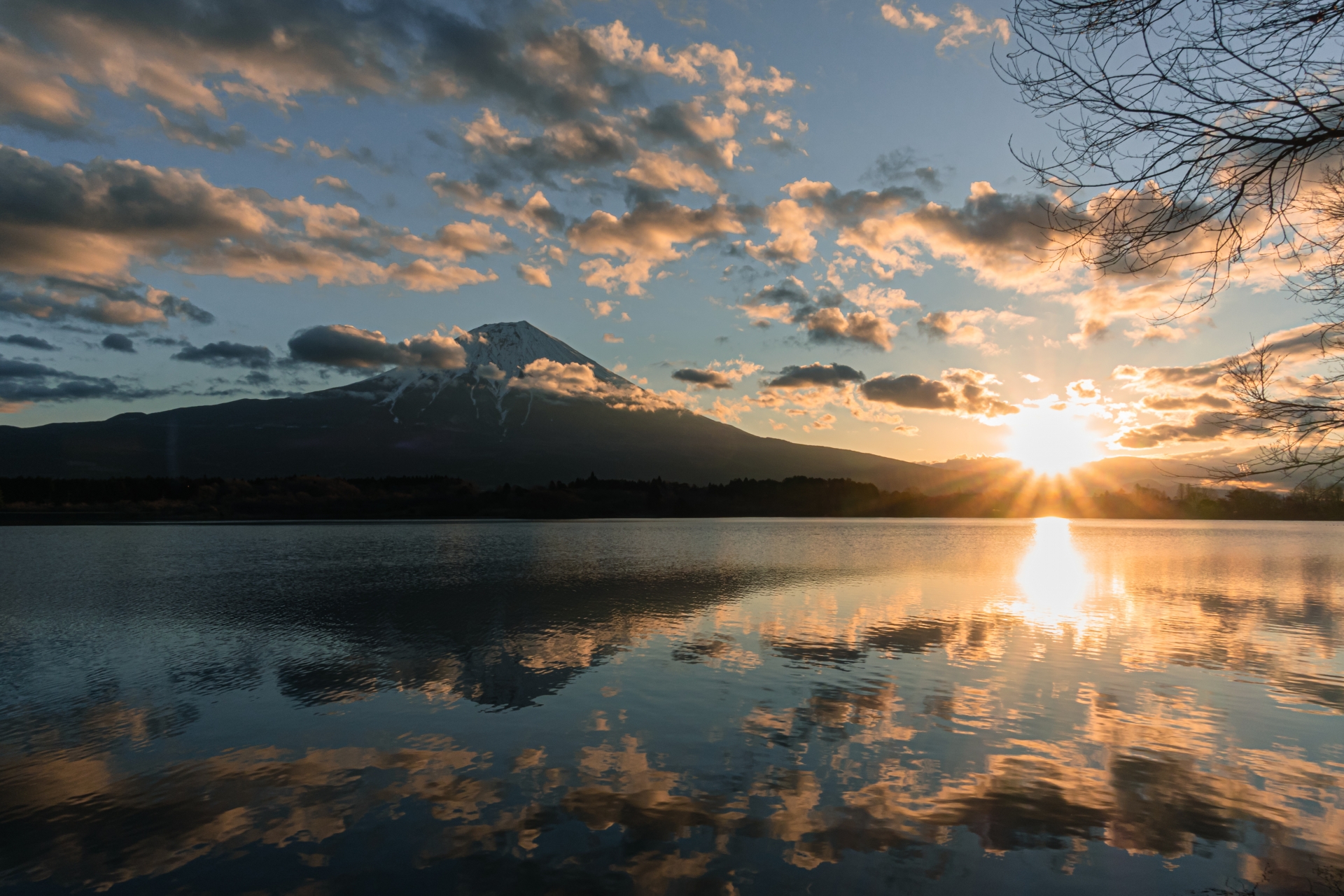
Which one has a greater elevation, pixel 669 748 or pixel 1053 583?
pixel 1053 583

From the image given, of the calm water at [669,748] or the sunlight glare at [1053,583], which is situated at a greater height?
the sunlight glare at [1053,583]

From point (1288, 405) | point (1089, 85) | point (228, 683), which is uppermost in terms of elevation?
point (1089, 85)

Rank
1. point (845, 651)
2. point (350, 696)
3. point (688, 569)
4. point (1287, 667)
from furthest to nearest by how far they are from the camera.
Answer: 1. point (688, 569)
2. point (845, 651)
3. point (1287, 667)
4. point (350, 696)

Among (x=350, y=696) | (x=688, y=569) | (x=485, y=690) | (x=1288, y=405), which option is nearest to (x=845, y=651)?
(x=485, y=690)

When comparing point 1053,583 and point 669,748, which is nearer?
point 669,748

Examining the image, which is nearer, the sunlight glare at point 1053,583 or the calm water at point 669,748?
the calm water at point 669,748

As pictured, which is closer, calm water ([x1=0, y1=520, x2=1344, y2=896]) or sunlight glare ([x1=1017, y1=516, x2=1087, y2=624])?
calm water ([x1=0, y1=520, x2=1344, y2=896])

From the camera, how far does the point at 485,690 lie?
1730cm

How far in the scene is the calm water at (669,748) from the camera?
9.00 metres

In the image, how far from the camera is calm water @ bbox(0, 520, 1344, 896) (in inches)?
354

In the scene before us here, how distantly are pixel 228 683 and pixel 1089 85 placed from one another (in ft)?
70.8

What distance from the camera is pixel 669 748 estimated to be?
43.1 feet

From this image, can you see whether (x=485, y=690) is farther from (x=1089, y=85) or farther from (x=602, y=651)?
(x=1089, y=85)

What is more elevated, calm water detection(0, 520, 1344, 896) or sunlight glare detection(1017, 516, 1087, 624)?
sunlight glare detection(1017, 516, 1087, 624)
